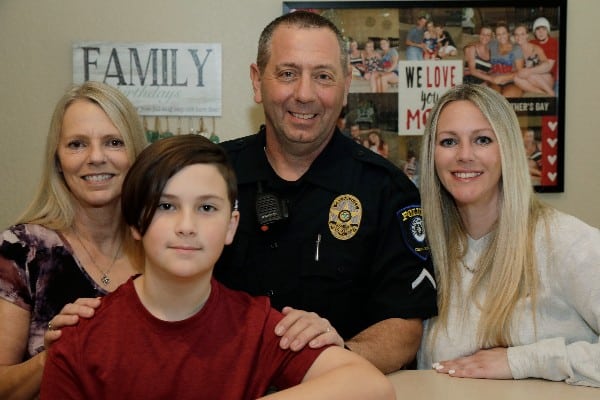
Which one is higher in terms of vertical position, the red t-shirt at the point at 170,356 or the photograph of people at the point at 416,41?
the photograph of people at the point at 416,41

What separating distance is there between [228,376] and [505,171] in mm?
1071

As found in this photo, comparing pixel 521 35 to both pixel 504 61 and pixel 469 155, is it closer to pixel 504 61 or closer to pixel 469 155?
pixel 504 61

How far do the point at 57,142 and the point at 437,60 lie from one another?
1616 mm

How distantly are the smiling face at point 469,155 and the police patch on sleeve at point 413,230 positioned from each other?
0.13m

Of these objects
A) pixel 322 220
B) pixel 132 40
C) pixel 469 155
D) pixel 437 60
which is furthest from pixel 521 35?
pixel 132 40

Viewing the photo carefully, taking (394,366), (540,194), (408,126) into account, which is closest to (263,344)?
(394,366)

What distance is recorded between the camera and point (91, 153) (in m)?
1.92

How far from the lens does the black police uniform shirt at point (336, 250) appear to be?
6.73 ft

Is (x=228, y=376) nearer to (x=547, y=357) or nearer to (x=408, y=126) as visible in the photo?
(x=547, y=357)

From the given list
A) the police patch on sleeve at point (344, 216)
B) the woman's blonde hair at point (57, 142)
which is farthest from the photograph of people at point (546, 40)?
the woman's blonde hair at point (57, 142)

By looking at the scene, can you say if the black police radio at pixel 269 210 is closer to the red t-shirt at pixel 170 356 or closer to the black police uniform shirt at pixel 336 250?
the black police uniform shirt at pixel 336 250

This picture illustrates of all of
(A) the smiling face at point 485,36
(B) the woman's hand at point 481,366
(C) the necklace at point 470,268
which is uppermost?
(A) the smiling face at point 485,36

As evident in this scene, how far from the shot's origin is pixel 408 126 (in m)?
2.89

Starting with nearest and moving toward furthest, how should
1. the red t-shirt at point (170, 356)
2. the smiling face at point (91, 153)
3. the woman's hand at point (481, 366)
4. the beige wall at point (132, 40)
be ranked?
the red t-shirt at point (170, 356) < the woman's hand at point (481, 366) < the smiling face at point (91, 153) < the beige wall at point (132, 40)
